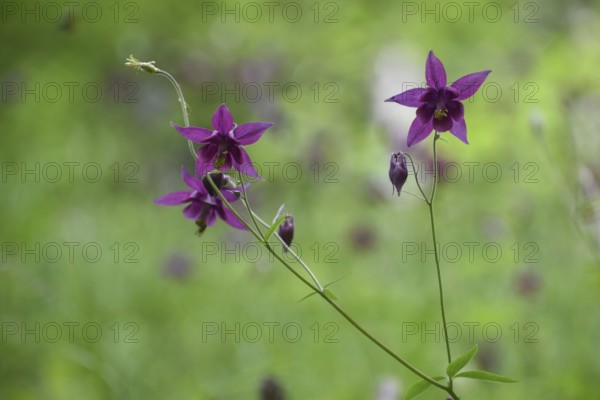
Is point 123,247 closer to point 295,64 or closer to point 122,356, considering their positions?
point 122,356

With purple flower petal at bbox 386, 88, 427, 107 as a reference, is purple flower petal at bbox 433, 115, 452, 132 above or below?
below

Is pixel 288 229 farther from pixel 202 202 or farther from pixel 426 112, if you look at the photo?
pixel 426 112

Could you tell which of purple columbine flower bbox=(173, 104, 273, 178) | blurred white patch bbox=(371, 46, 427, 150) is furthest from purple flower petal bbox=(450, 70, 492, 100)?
blurred white patch bbox=(371, 46, 427, 150)

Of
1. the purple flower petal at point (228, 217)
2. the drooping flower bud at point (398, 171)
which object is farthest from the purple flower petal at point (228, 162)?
the drooping flower bud at point (398, 171)

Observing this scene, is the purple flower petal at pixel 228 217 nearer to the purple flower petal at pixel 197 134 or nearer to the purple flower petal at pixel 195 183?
the purple flower petal at pixel 195 183

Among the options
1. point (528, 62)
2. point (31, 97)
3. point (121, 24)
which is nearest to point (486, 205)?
point (528, 62)

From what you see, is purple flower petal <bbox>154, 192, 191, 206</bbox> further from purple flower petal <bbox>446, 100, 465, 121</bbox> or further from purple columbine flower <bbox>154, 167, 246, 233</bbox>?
purple flower petal <bbox>446, 100, 465, 121</bbox>
